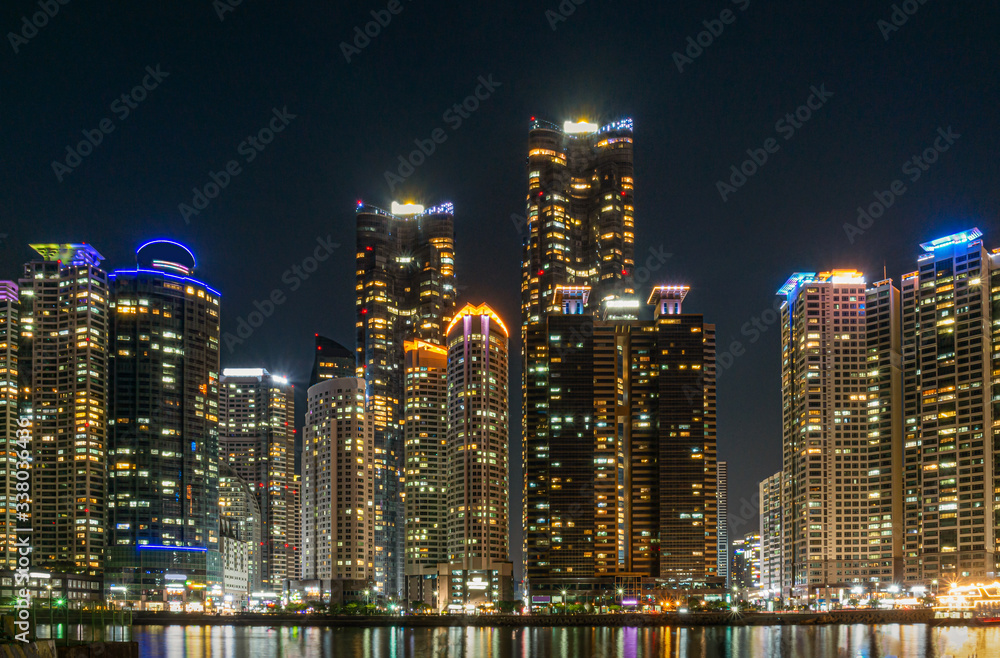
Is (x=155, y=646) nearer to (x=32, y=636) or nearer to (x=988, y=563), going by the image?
(x=32, y=636)

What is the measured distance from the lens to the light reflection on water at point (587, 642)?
116562 mm

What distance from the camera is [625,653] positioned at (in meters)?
117

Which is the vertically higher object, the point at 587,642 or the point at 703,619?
the point at 587,642

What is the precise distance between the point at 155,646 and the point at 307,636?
121 ft

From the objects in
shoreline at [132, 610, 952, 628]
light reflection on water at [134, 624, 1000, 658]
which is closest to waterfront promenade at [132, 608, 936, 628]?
shoreline at [132, 610, 952, 628]

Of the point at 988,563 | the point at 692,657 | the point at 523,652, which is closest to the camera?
the point at 692,657

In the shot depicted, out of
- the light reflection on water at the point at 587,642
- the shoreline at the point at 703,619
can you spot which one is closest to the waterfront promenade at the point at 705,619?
the shoreline at the point at 703,619

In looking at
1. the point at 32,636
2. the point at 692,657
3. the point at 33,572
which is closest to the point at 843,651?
the point at 692,657

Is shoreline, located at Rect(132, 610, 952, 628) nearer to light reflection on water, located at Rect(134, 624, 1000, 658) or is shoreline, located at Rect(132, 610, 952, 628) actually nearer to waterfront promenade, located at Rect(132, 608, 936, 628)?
waterfront promenade, located at Rect(132, 608, 936, 628)

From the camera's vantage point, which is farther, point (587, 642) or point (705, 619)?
point (705, 619)

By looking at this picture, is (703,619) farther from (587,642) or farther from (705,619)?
(587,642)

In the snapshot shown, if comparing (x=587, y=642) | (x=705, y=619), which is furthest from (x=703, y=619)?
(x=587, y=642)

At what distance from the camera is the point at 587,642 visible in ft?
451

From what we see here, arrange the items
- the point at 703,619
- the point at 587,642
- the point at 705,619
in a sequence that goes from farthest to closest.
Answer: the point at 705,619
the point at 703,619
the point at 587,642
